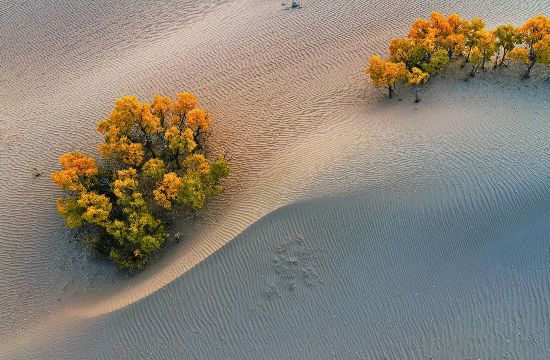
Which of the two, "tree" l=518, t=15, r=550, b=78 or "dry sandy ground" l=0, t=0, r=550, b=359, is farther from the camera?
"tree" l=518, t=15, r=550, b=78

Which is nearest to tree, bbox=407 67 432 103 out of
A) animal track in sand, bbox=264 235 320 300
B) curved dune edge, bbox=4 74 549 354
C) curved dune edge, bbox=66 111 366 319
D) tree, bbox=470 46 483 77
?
curved dune edge, bbox=4 74 549 354

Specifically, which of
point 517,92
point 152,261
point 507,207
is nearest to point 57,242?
point 152,261

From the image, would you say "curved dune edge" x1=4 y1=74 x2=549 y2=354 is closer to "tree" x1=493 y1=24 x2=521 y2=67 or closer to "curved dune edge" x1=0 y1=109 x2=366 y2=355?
"curved dune edge" x1=0 y1=109 x2=366 y2=355

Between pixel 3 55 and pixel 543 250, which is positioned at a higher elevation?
pixel 3 55

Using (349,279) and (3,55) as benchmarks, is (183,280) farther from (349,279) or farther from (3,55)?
(3,55)

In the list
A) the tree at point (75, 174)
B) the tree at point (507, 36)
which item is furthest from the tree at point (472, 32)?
the tree at point (75, 174)
